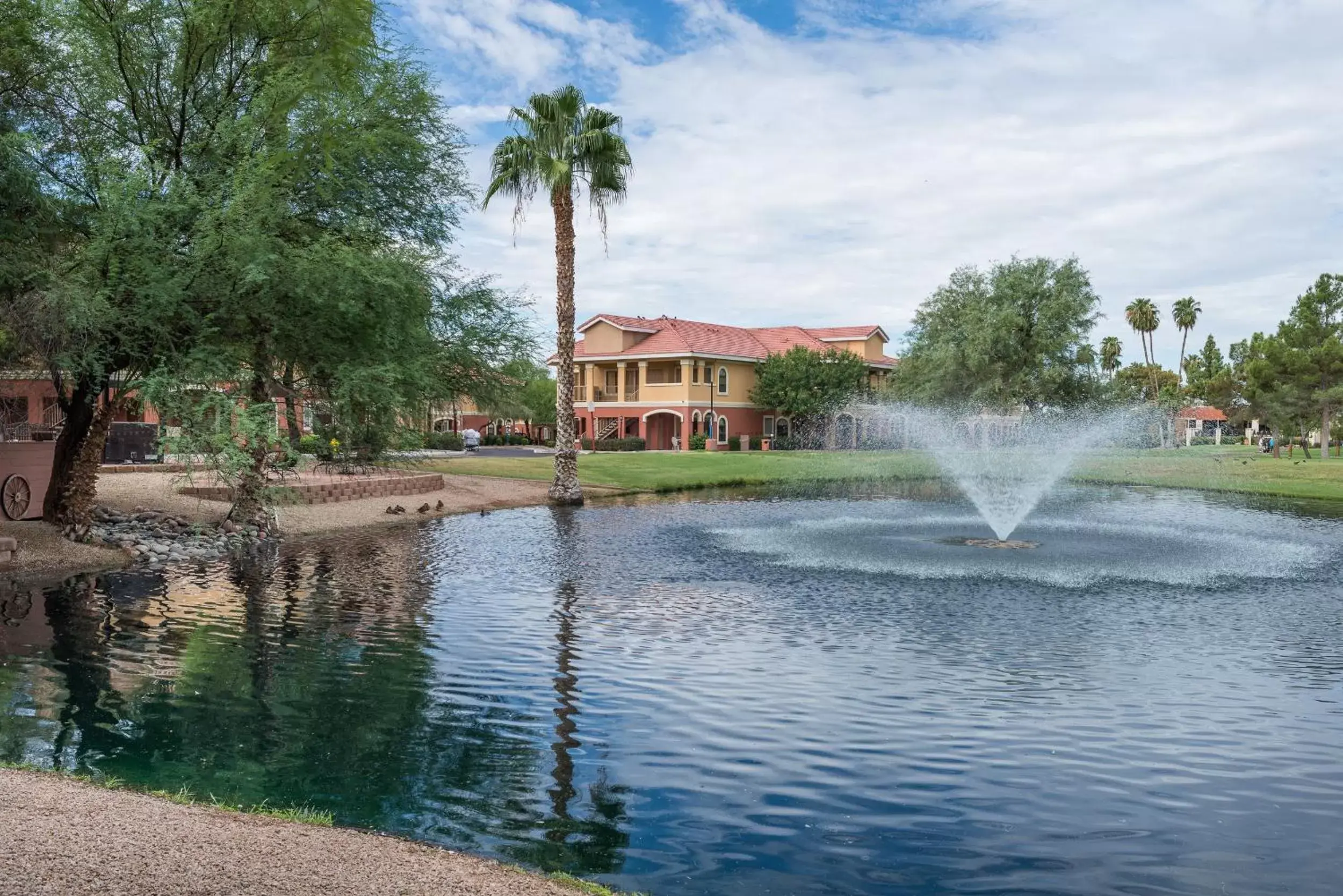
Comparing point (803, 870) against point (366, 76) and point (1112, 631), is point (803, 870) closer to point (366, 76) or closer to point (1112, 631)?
point (1112, 631)

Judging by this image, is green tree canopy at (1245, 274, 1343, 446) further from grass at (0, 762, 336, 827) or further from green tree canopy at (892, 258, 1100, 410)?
grass at (0, 762, 336, 827)

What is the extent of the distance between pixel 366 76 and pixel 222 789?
58.7ft

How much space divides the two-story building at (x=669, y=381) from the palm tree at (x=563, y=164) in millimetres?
41507

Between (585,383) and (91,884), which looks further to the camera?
(585,383)

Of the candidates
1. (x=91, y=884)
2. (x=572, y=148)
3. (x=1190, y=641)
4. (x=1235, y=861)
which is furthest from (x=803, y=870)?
(x=572, y=148)

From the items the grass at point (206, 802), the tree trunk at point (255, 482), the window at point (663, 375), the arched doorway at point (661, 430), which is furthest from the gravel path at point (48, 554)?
the arched doorway at point (661, 430)

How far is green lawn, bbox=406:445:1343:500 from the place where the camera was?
46.0 metres

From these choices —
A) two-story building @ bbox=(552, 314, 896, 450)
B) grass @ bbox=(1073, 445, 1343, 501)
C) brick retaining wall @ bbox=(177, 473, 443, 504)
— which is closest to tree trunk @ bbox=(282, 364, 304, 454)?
brick retaining wall @ bbox=(177, 473, 443, 504)

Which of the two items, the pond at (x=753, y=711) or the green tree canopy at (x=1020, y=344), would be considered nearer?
the pond at (x=753, y=711)

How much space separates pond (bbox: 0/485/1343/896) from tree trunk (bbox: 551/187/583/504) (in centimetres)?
1517

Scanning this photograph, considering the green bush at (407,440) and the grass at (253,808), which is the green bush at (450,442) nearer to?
the green bush at (407,440)

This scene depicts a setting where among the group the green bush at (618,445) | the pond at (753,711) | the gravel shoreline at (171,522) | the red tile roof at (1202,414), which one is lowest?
the pond at (753,711)

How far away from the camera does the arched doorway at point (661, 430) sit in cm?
8156

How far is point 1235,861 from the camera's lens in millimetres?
7285
